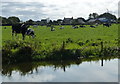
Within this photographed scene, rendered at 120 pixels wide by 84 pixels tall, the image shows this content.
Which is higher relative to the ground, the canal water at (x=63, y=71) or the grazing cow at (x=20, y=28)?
the grazing cow at (x=20, y=28)

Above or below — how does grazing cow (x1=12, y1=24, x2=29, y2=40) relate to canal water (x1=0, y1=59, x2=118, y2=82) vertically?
above

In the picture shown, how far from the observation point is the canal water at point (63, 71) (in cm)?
1592

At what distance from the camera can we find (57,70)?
1873cm

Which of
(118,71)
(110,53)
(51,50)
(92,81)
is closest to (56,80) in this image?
(92,81)

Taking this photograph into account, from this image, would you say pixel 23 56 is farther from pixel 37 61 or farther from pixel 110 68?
pixel 110 68

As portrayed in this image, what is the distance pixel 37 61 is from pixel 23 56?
1.42m

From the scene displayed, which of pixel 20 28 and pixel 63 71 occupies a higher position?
pixel 20 28

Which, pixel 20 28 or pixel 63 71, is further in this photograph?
pixel 20 28

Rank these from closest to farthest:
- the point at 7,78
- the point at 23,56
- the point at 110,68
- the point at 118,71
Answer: the point at 7,78 → the point at 118,71 → the point at 110,68 → the point at 23,56

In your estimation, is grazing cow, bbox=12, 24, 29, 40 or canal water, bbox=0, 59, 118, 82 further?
grazing cow, bbox=12, 24, 29, 40

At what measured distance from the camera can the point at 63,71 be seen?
18.3m

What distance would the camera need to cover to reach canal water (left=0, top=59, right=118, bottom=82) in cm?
1592

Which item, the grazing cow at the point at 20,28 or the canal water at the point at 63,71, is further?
the grazing cow at the point at 20,28

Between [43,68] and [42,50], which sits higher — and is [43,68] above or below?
below
